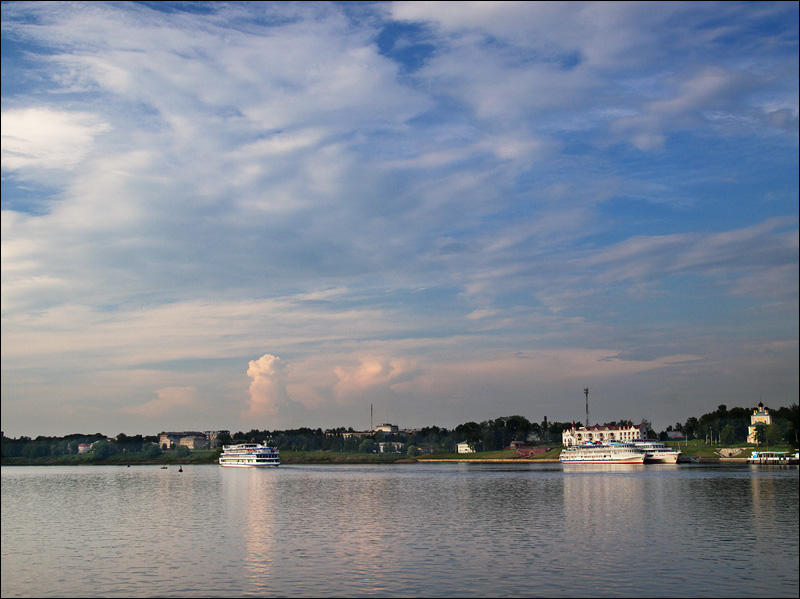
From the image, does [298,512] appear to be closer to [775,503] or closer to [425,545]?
[425,545]

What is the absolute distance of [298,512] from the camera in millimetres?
73312

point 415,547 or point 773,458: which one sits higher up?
point 415,547

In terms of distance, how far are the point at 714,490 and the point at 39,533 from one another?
259ft

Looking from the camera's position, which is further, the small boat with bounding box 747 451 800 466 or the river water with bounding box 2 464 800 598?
the small boat with bounding box 747 451 800 466

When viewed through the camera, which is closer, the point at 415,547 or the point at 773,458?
the point at 415,547

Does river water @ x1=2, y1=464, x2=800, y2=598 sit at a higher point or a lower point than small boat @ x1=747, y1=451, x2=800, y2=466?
higher

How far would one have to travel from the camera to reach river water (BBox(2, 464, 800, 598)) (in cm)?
3569

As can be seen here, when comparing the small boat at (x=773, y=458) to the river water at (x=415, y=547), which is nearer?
the river water at (x=415, y=547)

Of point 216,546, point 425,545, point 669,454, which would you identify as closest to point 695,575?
point 425,545

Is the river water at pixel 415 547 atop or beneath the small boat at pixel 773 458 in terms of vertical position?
atop

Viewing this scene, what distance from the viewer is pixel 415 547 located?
4756 cm

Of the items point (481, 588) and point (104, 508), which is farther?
point (104, 508)

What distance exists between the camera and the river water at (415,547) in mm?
35688

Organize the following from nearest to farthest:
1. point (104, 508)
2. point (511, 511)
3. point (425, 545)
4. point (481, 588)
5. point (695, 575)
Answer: point (481, 588), point (695, 575), point (425, 545), point (511, 511), point (104, 508)
